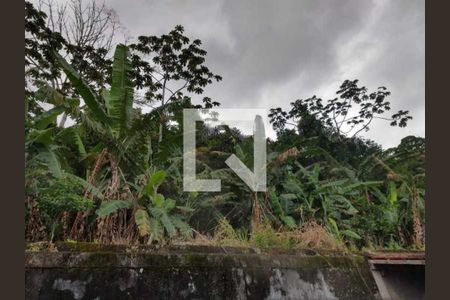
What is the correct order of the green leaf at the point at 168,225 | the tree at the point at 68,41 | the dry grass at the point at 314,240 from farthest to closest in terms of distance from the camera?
the tree at the point at 68,41, the dry grass at the point at 314,240, the green leaf at the point at 168,225

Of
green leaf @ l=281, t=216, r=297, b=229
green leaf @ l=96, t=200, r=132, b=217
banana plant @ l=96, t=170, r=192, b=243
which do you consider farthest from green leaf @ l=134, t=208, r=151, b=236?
green leaf @ l=281, t=216, r=297, b=229

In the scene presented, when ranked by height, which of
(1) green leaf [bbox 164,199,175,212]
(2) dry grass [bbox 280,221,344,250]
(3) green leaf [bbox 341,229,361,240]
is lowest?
(3) green leaf [bbox 341,229,361,240]

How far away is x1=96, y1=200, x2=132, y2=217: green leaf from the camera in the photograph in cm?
443

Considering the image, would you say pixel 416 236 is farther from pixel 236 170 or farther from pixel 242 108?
pixel 242 108

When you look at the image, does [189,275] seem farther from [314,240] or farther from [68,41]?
[68,41]

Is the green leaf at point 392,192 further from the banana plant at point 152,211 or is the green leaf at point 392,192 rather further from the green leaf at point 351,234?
the banana plant at point 152,211

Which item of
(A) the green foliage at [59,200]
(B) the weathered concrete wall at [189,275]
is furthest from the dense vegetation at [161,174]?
(B) the weathered concrete wall at [189,275]

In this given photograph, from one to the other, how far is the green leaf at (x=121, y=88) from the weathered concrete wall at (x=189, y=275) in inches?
87.8

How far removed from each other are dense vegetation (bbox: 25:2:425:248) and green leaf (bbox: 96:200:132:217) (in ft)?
0.06

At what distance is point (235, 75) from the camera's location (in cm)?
1049

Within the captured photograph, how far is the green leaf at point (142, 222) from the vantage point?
14.3 ft

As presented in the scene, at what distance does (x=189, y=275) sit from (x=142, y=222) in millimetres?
1046

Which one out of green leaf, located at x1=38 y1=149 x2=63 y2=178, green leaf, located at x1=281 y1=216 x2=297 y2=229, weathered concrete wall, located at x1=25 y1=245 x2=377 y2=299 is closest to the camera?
weathered concrete wall, located at x1=25 y1=245 x2=377 y2=299

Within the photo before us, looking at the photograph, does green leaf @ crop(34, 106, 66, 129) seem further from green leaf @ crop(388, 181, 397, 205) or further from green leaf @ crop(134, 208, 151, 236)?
green leaf @ crop(388, 181, 397, 205)
